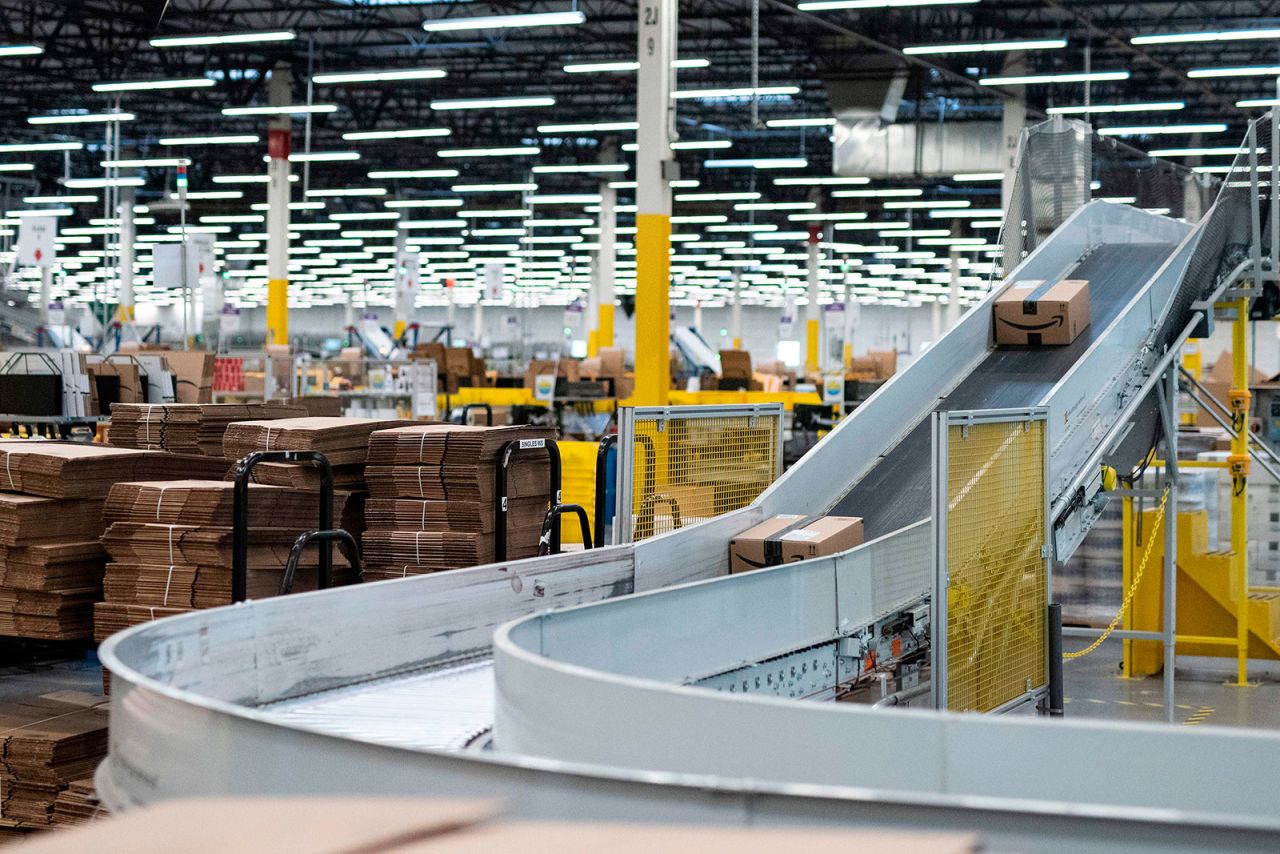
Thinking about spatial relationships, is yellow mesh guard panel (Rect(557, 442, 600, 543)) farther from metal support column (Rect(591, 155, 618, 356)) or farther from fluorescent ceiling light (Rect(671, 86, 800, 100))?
metal support column (Rect(591, 155, 618, 356))

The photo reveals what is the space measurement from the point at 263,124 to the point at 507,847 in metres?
31.1

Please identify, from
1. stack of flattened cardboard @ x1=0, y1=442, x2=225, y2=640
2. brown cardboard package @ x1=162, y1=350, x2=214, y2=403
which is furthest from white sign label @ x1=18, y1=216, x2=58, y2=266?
stack of flattened cardboard @ x1=0, y1=442, x2=225, y2=640

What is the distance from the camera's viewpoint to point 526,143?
31.7 m

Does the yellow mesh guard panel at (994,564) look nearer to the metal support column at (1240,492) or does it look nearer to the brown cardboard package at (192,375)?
the metal support column at (1240,492)

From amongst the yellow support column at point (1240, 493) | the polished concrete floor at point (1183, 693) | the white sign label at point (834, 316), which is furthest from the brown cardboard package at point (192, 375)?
the white sign label at point (834, 316)

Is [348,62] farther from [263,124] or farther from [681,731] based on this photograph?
[681,731]

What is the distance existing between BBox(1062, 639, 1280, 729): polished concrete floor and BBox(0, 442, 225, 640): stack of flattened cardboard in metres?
5.84

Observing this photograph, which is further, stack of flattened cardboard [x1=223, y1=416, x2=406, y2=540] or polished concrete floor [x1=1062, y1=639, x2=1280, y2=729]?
polished concrete floor [x1=1062, y1=639, x2=1280, y2=729]

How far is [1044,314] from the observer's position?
9148 millimetres

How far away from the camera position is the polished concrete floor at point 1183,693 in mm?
8867

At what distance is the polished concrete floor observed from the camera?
8.87 metres

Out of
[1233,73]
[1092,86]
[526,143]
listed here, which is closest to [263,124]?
[526,143]

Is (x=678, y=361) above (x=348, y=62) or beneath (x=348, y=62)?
beneath

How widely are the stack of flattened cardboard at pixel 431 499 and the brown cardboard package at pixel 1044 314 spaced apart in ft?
13.1
